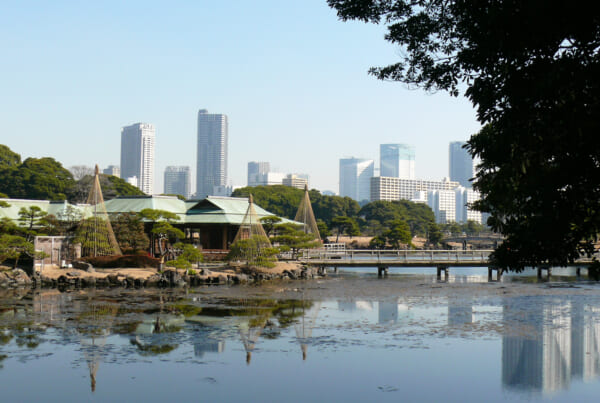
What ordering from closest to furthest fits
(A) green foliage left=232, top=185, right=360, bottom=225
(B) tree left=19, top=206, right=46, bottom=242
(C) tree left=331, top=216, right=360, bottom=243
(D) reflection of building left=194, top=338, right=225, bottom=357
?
(D) reflection of building left=194, top=338, right=225, bottom=357 → (B) tree left=19, top=206, right=46, bottom=242 → (C) tree left=331, top=216, right=360, bottom=243 → (A) green foliage left=232, top=185, right=360, bottom=225

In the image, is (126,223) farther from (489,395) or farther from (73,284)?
(489,395)

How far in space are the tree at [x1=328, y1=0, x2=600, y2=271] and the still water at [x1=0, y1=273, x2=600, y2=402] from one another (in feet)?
14.8

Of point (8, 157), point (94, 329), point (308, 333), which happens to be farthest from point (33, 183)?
point (308, 333)

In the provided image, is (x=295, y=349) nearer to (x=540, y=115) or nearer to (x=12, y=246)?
(x=540, y=115)

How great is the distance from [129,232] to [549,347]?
25.9 meters

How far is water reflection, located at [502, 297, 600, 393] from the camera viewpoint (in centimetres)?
1235

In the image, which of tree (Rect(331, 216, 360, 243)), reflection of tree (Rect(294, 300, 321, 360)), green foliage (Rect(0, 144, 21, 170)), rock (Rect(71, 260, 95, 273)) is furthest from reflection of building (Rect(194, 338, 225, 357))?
green foliage (Rect(0, 144, 21, 170))

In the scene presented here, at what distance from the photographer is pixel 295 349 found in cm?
1460

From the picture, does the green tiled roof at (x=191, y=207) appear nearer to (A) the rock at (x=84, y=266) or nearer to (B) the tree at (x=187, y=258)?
(A) the rock at (x=84, y=266)

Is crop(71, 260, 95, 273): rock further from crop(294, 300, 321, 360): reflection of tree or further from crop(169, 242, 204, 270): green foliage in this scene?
crop(294, 300, 321, 360): reflection of tree

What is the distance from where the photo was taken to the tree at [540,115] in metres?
6.86

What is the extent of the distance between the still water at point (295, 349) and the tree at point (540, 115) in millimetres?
4514

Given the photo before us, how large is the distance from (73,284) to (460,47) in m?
23.0

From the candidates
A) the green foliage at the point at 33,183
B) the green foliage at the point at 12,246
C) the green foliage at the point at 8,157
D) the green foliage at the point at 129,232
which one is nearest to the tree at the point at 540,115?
the green foliage at the point at 12,246
